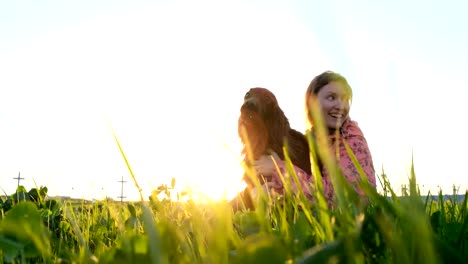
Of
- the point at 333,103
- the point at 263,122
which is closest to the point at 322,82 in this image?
the point at 333,103

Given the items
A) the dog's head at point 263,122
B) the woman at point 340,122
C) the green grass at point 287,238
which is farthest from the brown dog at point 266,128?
the green grass at point 287,238

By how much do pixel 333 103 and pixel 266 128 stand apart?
2.04 ft

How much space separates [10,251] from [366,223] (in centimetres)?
59

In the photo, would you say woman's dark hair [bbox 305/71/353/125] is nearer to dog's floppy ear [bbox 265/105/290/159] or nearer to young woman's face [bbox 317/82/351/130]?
young woman's face [bbox 317/82/351/130]

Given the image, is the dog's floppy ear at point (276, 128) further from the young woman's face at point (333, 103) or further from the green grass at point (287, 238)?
the green grass at point (287, 238)

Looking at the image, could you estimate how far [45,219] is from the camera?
2.12 metres

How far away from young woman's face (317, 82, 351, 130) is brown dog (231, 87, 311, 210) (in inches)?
14.9

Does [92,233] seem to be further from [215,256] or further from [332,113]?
[332,113]

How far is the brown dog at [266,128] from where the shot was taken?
4727 mm

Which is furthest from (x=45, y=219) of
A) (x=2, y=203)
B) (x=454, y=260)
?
(x=454, y=260)

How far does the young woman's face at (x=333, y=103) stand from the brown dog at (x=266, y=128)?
1.24 feet

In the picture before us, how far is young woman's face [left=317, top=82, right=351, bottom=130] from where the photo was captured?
15.1ft

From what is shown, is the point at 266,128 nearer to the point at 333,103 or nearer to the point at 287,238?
the point at 333,103

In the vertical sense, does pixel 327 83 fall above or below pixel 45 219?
above
